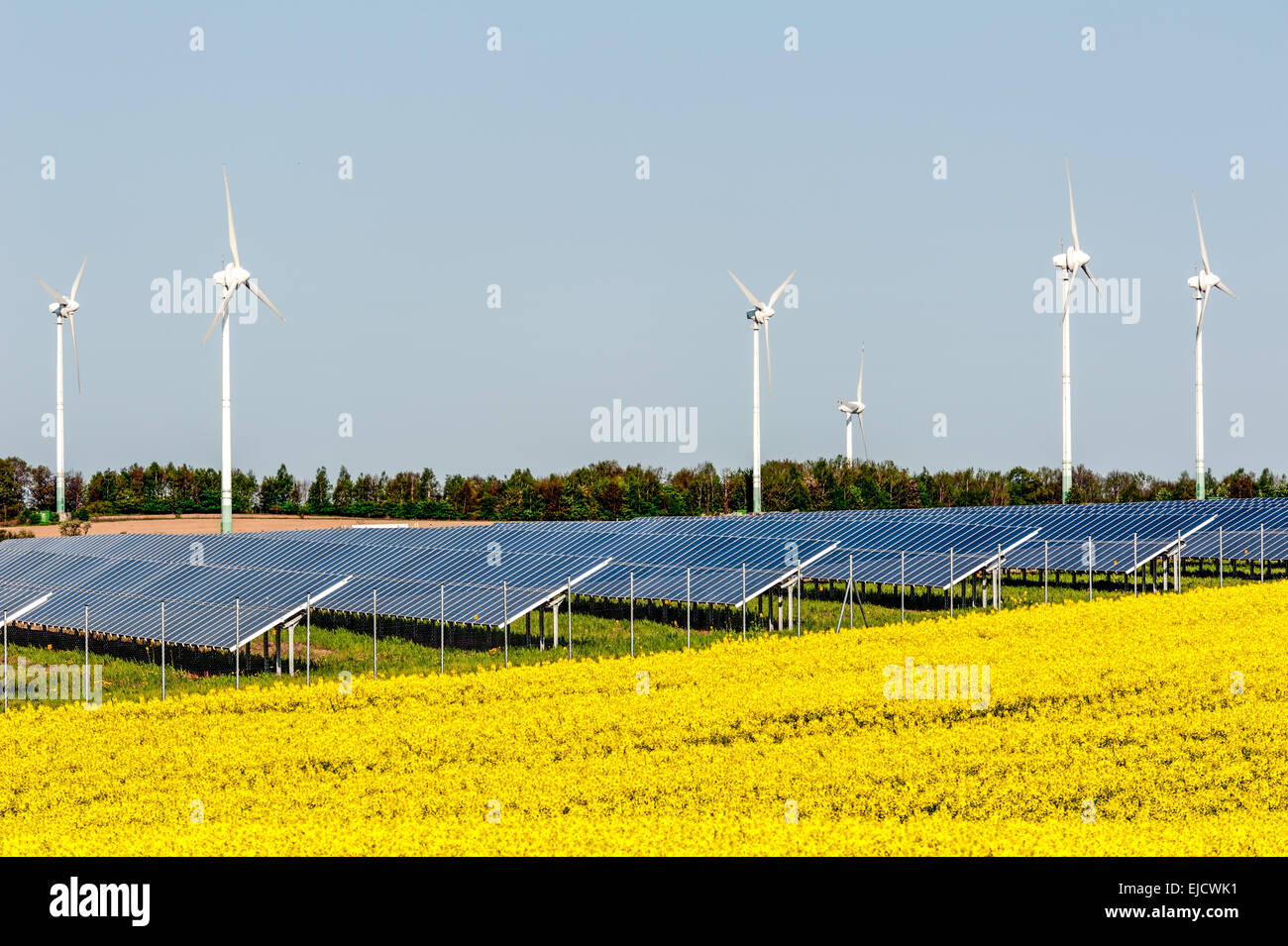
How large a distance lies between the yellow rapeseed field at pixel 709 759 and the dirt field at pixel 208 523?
236 ft

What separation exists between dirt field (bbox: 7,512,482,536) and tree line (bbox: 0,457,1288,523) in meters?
1.93

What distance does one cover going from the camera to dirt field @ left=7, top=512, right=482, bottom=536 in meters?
100

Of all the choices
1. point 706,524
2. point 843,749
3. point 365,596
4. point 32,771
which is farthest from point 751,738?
point 706,524

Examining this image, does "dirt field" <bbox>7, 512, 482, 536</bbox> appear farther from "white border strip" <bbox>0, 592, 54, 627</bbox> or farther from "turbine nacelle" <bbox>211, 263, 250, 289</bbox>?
"white border strip" <bbox>0, 592, 54, 627</bbox>

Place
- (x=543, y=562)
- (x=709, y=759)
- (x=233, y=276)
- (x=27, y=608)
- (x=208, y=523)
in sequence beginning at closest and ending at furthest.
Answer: (x=709, y=759) < (x=27, y=608) < (x=543, y=562) < (x=233, y=276) < (x=208, y=523)

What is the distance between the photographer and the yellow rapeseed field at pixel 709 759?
1450cm

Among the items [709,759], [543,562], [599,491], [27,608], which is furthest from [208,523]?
[709,759]

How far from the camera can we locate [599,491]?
110250 millimetres

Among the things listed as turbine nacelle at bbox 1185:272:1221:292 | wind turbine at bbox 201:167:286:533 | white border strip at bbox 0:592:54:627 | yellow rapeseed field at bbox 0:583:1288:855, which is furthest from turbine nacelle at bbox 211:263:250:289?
turbine nacelle at bbox 1185:272:1221:292

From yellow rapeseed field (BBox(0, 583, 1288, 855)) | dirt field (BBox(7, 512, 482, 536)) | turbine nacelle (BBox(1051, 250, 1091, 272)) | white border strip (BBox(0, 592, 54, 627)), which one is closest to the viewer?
yellow rapeseed field (BBox(0, 583, 1288, 855))

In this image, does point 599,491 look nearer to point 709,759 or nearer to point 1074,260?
point 1074,260

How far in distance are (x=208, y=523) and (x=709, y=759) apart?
308 feet
